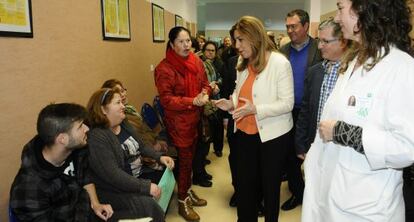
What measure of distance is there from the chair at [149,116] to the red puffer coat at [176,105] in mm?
599

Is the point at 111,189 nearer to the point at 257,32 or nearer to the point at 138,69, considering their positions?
the point at 257,32

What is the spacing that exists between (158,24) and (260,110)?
325 cm

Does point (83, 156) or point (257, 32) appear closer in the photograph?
point (83, 156)

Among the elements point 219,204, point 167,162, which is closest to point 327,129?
point 167,162

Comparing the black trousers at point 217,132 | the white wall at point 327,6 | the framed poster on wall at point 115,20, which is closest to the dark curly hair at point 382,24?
the framed poster on wall at point 115,20

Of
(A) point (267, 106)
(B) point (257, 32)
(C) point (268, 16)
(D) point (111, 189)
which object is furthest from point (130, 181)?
(C) point (268, 16)

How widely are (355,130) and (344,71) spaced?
330mm

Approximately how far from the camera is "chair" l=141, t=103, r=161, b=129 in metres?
3.32

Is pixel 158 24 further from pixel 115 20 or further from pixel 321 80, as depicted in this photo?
pixel 321 80

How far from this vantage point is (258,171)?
6.95ft

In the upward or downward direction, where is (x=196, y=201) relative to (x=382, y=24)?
downward

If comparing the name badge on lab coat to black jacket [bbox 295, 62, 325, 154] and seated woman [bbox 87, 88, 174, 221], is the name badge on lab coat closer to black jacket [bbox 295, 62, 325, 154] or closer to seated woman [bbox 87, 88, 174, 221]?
black jacket [bbox 295, 62, 325, 154]

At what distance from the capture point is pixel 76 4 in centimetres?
234

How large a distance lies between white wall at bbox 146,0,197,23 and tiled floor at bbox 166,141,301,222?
8.12ft
